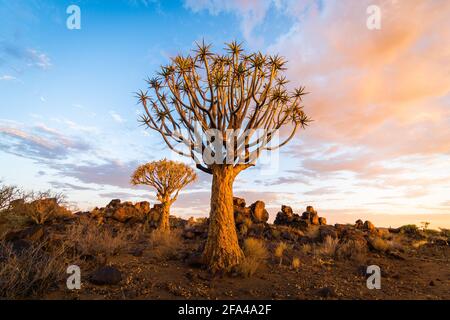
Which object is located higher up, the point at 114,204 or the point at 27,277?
the point at 114,204

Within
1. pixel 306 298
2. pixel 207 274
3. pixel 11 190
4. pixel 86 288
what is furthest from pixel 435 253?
pixel 11 190

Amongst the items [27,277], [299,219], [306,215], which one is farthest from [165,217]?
[27,277]

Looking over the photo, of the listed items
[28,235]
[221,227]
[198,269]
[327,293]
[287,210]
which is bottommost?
[327,293]

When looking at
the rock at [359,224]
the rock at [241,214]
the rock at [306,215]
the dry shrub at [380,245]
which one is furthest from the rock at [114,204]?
the dry shrub at [380,245]

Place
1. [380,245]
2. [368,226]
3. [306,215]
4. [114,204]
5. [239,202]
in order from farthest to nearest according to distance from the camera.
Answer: [114,204]
[368,226]
[306,215]
[239,202]
[380,245]

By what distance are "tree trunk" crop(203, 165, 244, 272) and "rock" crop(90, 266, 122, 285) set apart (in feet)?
8.87

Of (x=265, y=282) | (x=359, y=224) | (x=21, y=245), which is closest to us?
(x=265, y=282)

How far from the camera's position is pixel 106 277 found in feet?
25.3

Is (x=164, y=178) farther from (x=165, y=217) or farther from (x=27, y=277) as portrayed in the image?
(x=27, y=277)

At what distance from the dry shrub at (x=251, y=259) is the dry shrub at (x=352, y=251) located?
3495 millimetres

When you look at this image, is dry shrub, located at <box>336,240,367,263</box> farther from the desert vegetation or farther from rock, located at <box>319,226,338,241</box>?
rock, located at <box>319,226,338,241</box>

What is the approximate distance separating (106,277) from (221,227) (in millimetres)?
3385

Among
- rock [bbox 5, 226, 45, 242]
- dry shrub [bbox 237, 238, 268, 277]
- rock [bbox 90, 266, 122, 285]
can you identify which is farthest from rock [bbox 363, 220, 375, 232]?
rock [bbox 5, 226, 45, 242]
